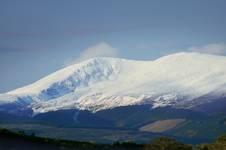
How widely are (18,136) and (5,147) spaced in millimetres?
20130

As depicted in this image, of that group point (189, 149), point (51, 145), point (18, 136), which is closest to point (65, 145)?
point (51, 145)

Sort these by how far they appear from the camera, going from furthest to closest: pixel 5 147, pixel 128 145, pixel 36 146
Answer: pixel 128 145 → pixel 36 146 → pixel 5 147

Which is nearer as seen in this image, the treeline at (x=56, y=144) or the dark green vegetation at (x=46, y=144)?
the dark green vegetation at (x=46, y=144)

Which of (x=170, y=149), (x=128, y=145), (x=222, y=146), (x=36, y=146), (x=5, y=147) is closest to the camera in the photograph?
(x=5, y=147)

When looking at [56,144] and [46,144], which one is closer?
[46,144]

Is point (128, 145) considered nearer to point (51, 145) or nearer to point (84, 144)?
point (84, 144)

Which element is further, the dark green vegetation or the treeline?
the treeline

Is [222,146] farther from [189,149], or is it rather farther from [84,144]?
[84,144]

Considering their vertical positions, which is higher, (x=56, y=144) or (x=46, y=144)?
(x=56, y=144)

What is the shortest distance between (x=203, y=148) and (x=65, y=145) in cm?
4325

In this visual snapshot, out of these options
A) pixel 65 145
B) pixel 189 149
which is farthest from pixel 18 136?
pixel 189 149

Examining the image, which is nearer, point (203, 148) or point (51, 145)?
point (51, 145)

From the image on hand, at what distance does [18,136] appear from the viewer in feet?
516

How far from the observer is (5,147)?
450 ft
